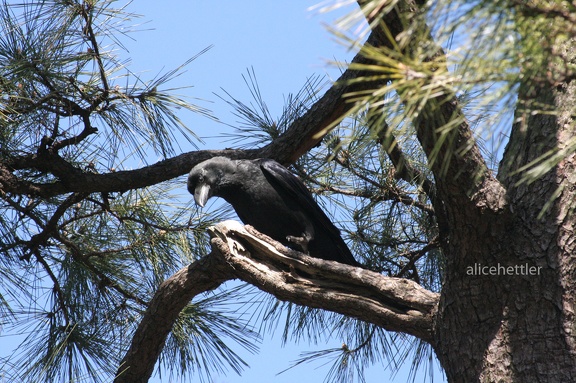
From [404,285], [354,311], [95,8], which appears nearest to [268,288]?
[354,311]

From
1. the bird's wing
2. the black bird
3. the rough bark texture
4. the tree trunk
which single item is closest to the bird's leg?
the black bird

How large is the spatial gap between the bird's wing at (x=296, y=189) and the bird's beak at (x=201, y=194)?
305 mm

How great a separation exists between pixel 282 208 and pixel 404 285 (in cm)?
119

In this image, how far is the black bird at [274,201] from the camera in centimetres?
368

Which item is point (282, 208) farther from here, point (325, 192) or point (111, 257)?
point (111, 257)

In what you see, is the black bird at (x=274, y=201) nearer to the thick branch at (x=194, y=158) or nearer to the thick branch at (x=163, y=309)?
the thick branch at (x=194, y=158)

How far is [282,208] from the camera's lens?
12.3ft

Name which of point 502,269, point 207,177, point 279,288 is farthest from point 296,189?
point 502,269

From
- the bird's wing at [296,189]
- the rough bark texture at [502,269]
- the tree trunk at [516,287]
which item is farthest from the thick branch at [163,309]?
the tree trunk at [516,287]

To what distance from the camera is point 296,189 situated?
372 cm

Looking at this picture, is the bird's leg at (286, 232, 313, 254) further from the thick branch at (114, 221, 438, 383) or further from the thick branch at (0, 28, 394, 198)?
the thick branch at (114, 221, 438, 383)

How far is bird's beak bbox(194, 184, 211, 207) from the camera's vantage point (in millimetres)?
3660

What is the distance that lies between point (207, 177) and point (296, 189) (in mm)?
459

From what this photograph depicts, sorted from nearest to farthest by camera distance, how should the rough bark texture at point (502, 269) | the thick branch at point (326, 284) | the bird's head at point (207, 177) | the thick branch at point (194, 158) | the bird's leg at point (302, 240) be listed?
1. the rough bark texture at point (502, 269)
2. the thick branch at point (326, 284)
3. the thick branch at point (194, 158)
4. the bird's head at point (207, 177)
5. the bird's leg at point (302, 240)
